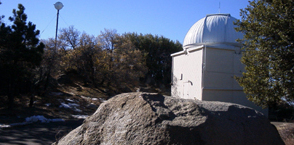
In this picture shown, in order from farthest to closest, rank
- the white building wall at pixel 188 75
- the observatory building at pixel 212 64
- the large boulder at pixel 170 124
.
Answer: the white building wall at pixel 188 75, the observatory building at pixel 212 64, the large boulder at pixel 170 124

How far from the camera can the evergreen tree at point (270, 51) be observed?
7250mm

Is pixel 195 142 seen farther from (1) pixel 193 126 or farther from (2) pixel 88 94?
(2) pixel 88 94

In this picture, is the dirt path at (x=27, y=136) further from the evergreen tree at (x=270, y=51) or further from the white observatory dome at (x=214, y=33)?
the white observatory dome at (x=214, y=33)

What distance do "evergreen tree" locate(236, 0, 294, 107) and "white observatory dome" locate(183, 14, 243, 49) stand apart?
28.8ft

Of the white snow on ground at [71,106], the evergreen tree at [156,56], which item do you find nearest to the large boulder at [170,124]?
the white snow on ground at [71,106]

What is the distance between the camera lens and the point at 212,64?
1591 centimetres

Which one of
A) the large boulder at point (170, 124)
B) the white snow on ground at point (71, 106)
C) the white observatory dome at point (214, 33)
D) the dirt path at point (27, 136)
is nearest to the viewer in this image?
the large boulder at point (170, 124)

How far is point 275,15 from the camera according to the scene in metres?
7.56

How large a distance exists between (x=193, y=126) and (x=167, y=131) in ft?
1.32

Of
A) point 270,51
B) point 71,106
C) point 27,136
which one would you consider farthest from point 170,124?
point 71,106

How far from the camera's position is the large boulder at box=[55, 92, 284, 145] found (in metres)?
3.50

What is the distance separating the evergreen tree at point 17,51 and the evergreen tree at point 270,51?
11.3 m

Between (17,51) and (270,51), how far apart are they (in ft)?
40.1

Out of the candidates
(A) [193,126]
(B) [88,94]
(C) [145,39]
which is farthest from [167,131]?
(C) [145,39]
